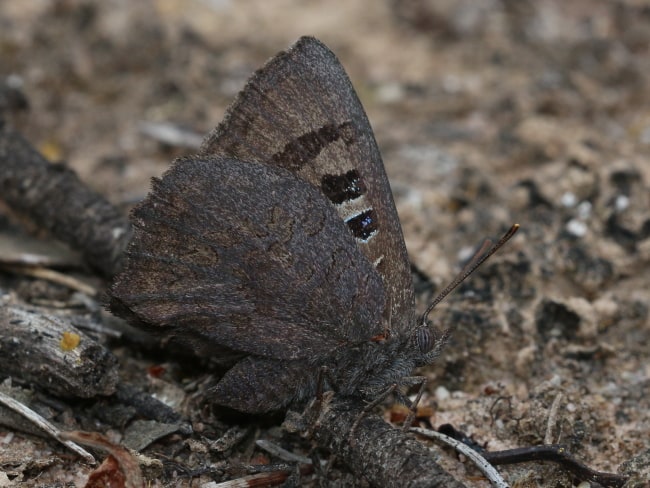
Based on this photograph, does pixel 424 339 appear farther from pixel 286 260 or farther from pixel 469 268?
pixel 286 260

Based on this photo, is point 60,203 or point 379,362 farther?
point 60,203

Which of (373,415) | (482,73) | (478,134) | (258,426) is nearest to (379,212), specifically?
(373,415)

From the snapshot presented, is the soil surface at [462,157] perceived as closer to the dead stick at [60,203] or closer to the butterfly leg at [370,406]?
the butterfly leg at [370,406]

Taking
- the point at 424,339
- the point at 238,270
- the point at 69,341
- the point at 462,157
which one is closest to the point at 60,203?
the point at 69,341

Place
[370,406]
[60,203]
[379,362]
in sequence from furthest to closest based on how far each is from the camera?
[60,203]
[379,362]
[370,406]

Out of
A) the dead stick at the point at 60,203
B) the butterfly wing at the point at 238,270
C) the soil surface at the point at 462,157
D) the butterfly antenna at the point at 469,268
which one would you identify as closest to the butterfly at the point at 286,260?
the butterfly wing at the point at 238,270

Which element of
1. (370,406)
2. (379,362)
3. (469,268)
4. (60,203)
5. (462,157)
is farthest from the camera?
(462,157)
